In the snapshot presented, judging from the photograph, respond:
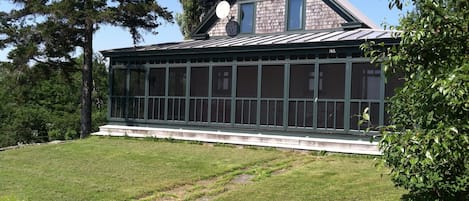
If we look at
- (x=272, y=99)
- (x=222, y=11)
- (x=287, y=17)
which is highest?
(x=222, y=11)

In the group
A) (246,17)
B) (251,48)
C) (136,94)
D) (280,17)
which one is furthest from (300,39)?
(136,94)

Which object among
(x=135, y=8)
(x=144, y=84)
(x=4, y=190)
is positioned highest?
(x=135, y=8)

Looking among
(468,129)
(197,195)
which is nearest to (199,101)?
(197,195)

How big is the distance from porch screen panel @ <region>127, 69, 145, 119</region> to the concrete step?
51cm

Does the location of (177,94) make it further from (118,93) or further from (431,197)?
(431,197)

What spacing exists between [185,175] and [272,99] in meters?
4.22

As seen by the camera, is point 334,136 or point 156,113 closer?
point 334,136

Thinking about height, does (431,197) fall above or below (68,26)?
below

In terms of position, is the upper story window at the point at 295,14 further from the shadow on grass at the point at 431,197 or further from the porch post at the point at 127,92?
the shadow on grass at the point at 431,197

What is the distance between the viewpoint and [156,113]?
589 inches

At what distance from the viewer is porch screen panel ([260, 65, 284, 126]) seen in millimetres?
12810

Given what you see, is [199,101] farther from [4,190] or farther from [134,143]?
[4,190]

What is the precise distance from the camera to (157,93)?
15.3m

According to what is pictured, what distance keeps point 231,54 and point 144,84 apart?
358 centimetres
